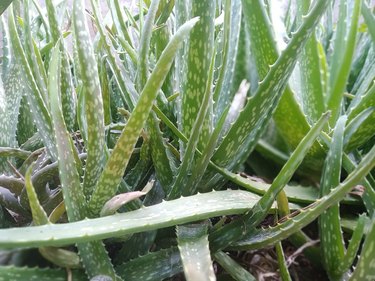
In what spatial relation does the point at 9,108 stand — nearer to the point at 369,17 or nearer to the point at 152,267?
the point at 152,267

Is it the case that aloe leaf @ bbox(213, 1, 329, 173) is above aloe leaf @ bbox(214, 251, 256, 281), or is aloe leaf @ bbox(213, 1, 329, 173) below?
above

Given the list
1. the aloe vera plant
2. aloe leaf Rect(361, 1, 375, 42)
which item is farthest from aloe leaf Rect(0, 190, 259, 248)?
aloe leaf Rect(361, 1, 375, 42)

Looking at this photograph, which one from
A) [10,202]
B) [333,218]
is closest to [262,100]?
[333,218]

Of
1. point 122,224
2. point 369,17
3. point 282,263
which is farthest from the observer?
point 369,17

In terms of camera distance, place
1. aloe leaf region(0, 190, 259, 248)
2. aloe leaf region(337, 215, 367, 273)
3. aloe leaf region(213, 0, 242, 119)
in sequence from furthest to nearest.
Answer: aloe leaf region(213, 0, 242, 119) → aloe leaf region(337, 215, 367, 273) → aloe leaf region(0, 190, 259, 248)

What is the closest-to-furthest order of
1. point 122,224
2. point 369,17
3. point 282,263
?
1. point 122,224
2. point 282,263
3. point 369,17

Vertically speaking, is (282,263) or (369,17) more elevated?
(369,17)

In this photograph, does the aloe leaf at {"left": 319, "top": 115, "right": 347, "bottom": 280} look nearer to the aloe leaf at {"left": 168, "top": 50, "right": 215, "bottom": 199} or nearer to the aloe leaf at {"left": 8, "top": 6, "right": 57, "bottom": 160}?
the aloe leaf at {"left": 168, "top": 50, "right": 215, "bottom": 199}
